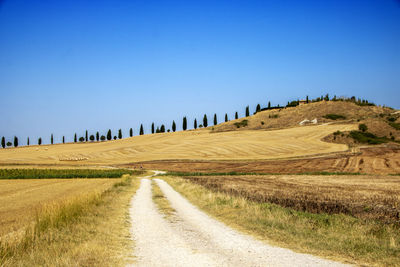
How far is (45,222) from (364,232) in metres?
13.7

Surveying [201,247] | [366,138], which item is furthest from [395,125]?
[201,247]

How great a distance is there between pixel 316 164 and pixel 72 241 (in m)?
76.3

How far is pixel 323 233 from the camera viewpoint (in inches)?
549

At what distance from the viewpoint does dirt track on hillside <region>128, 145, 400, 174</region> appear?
72.3 m

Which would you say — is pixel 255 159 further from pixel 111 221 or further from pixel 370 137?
pixel 111 221

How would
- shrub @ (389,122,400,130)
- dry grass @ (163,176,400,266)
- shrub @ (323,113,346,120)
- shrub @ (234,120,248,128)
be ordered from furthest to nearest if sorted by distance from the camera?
shrub @ (234,120,248,128) < shrub @ (323,113,346,120) < shrub @ (389,122,400,130) < dry grass @ (163,176,400,266)

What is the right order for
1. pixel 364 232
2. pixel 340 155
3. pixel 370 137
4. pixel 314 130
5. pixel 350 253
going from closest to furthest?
pixel 350 253 < pixel 364 232 < pixel 340 155 < pixel 370 137 < pixel 314 130

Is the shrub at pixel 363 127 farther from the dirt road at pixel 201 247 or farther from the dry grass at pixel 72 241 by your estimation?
the dry grass at pixel 72 241

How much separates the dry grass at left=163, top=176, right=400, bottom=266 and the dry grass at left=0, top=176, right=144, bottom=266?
5.89 meters

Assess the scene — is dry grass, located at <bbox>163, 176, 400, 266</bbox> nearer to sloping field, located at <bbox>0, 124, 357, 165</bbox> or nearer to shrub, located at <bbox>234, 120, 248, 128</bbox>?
sloping field, located at <bbox>0, 124, 357, 165</bbox>

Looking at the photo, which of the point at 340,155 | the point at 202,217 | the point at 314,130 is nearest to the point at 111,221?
the point at 202,217

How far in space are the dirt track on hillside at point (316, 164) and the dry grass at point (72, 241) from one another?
201 feet

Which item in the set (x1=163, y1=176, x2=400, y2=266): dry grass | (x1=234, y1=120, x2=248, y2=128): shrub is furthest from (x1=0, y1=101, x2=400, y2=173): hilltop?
(x1=163, y1=176, x2=400, y2=266): dry grass

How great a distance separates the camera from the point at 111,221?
17.2 m
